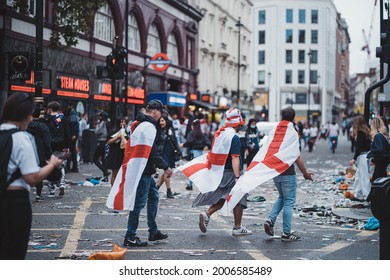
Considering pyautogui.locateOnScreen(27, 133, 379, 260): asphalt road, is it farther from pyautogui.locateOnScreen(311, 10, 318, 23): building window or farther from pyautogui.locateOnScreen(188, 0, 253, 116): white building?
pyautogui.locateOnScreen(188, 0, 253, 116): white building

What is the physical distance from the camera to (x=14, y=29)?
70.6 feet

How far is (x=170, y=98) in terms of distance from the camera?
119 ft

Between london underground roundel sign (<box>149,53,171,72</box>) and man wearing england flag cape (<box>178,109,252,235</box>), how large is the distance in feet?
77.6

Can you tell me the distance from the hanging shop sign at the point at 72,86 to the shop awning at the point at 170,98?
319 inches

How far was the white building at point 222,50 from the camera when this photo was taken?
149 feet

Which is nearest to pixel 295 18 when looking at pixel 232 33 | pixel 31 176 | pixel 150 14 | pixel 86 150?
pixel 31 176

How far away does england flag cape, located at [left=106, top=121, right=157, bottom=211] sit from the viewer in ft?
25.3

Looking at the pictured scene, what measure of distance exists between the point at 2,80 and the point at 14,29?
1.92 meters

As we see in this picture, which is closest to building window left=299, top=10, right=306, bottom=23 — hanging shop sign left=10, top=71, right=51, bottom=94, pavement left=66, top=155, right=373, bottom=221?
pavement left=66, top=155, right=373, bottom=221

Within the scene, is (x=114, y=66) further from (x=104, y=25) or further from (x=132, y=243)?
(x=104, y=25)

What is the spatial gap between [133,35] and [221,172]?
83.9 ft

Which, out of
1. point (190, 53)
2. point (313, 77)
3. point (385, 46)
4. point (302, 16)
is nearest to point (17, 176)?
point (385, 46)

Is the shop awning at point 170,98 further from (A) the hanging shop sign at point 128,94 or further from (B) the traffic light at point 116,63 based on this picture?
(B) the traffic light at point 116,63

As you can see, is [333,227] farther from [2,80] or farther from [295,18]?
[2,80]
